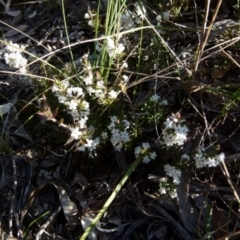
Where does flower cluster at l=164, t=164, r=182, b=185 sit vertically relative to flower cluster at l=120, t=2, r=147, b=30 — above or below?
below

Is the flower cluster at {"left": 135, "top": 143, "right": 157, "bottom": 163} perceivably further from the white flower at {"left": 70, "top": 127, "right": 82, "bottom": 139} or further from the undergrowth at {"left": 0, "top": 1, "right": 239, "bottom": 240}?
the white flower at {"left": 70, "top": 127, "right": 82, "bottom": 139}

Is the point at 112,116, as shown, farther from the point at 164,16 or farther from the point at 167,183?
the point at 164,16

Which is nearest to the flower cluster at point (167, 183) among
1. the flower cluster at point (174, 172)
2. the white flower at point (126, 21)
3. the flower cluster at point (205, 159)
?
the flower cluster at point (174, 172)

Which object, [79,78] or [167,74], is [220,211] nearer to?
[167,74]

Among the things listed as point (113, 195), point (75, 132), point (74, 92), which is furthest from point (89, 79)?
point (113, 195)

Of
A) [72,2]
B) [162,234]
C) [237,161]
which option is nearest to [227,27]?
[237,161]

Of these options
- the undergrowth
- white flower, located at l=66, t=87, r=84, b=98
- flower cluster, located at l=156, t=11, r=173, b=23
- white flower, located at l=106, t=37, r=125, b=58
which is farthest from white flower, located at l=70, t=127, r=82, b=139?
flower cluster, located at l=156, t=11, r=173, b=23
